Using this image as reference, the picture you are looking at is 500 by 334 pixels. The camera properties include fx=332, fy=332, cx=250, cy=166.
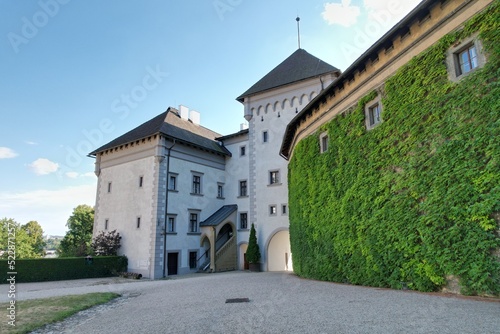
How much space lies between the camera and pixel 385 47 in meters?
10.2

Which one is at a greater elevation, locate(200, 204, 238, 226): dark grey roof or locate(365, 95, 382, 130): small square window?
locate(365, 95, 382, 130): small square window

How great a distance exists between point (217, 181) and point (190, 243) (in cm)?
570

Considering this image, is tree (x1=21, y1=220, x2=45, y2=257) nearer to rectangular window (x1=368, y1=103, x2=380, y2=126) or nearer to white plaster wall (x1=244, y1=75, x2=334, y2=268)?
white plaster wall (x1=244, y1=75, x2=334, y2=268)

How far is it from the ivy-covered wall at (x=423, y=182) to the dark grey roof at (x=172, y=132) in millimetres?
13901

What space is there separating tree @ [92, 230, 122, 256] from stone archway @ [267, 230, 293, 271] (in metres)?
10.6

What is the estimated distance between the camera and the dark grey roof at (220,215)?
968 inches

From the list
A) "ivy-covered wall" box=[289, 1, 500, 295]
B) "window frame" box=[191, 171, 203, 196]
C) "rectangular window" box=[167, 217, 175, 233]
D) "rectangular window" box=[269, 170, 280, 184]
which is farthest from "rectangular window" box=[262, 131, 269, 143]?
"ivy-covered wall" box=[289, 1, 500, 295]

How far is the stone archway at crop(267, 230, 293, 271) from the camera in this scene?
941 inches

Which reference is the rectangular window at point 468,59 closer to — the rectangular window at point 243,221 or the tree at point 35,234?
the rectangular window at point 243,221

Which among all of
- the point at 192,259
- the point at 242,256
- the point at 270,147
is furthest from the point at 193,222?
the point at 270,147

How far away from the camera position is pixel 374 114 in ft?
36.5

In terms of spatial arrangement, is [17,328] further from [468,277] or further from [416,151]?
[416,151]

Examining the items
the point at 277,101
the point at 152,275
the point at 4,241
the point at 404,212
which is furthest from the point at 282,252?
the point at 4,241

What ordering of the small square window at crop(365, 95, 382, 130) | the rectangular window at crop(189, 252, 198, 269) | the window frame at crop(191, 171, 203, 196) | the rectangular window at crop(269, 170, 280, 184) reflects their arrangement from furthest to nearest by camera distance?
the window frame at crop(191, 171, 203, 196)
the rectangular window at crop(269, 170, 280, 184)
the rectangular window at crop(189, 252, 198, 269)
the small square window at crop(365, 95, 382, 130)
